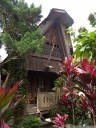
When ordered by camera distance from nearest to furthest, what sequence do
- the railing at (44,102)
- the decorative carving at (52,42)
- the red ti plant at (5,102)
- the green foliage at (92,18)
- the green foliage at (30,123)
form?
the red ti plant at (5,102), the green foliage at (92,18), the green foliage at (30,123), the railing at (44,102), the decorative carving at (52,42)

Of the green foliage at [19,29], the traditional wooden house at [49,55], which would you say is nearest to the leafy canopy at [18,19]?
the green foliage at [19,29]

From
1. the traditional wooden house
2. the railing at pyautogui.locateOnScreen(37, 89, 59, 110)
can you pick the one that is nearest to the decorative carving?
the traditional wooden house

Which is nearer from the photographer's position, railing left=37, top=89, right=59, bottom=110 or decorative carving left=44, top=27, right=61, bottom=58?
railing left=37, top=89, right=59, bottom=110

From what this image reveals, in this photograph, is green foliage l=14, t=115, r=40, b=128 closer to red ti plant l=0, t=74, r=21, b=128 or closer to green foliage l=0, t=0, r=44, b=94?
green foliage l=0, t=0, r=44, b=94

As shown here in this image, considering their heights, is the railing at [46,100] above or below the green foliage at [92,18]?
below

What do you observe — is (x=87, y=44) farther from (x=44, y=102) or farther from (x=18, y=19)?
(x=18, y=19)

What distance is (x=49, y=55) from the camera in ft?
47.3

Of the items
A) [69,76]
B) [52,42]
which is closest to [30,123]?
[69,76]

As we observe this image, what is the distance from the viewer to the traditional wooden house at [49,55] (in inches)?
531

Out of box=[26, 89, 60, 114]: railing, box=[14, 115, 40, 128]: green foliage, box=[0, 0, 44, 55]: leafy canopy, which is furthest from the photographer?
box=[0, 0, 44, 55]: leafy canopy

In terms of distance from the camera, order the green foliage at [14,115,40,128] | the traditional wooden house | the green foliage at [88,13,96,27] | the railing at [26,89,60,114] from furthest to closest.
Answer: the traditional wooden house
the railing at [26,89,60,114]
the green foliage at [14,115,40,128]
the green foliage at [88,13,96,27]

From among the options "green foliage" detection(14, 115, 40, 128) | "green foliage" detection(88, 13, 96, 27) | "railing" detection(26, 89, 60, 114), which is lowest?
"green foliage" detection(14, 115, 40, 128)

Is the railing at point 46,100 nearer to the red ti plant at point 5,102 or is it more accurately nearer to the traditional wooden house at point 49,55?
the traditional wooden house at point 49,55

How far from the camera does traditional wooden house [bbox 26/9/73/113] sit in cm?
1348
